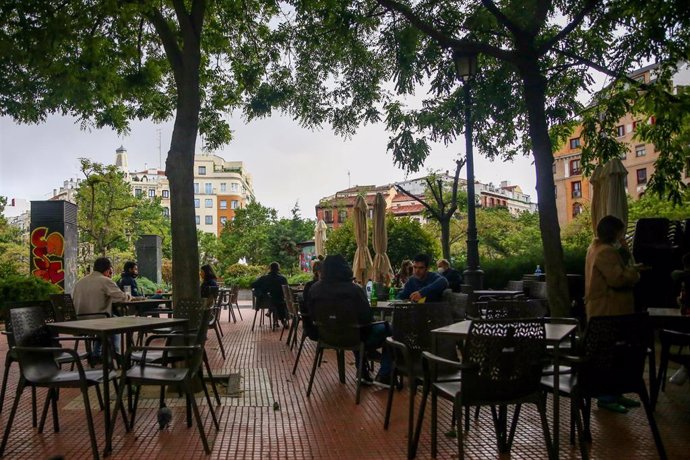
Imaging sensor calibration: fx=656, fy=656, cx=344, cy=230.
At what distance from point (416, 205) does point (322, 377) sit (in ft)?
332

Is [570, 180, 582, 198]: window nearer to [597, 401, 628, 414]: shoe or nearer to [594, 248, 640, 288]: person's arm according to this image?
[597, 401, 628, 414]: shoe

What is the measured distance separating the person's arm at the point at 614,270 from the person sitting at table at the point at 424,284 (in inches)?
101

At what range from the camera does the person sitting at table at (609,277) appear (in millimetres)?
5578

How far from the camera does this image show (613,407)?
19.2 ft

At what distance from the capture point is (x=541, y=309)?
6555mm

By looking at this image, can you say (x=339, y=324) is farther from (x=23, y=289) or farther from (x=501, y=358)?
(x=23, y=289)

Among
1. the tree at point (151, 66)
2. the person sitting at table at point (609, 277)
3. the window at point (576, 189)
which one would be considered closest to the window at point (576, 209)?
the window at point (576, 189)

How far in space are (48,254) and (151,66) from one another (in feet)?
32.6

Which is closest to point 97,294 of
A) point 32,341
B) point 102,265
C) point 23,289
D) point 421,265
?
point 102,265

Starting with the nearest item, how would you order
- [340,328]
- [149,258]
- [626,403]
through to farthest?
[626,403] → [340,328] → [149,258]

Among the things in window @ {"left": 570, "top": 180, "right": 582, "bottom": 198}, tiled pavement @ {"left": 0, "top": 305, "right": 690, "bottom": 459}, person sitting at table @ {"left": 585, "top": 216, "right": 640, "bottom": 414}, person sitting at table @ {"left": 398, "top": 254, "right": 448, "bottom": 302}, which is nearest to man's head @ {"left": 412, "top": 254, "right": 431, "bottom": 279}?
person sitting at table @ {"left": 398, "top": 254, "right": 448, "bottom": 302}

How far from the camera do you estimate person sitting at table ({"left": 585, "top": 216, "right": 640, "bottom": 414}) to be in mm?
5578

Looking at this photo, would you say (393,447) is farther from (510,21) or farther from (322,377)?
(510,21)

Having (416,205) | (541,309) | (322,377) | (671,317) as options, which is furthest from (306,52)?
(416,205)
